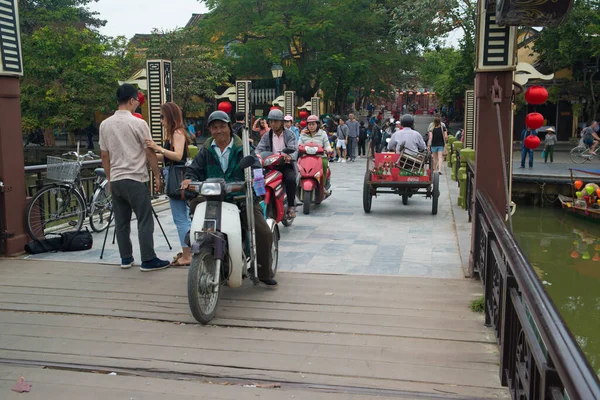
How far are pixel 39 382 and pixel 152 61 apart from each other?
28.7 feet

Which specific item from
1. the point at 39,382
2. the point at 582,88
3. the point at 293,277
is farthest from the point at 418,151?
the point at 582,88

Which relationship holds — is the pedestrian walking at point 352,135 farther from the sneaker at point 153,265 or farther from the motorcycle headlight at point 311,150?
the sneaker at point 153,265

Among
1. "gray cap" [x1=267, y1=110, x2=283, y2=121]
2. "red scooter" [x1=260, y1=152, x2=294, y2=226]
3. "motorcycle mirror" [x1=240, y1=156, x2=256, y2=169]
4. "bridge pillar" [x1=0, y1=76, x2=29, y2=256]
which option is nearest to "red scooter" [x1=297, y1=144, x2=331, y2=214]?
"gray cap" [x1=267, y1=110, x2=283, y2=121]

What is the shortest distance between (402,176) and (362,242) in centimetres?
282

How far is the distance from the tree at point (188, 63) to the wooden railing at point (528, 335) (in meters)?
27.9

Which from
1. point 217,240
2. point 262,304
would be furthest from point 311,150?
point 217,240

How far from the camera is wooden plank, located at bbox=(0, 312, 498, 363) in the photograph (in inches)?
167

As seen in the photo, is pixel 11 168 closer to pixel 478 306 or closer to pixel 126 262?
pixel 126 262

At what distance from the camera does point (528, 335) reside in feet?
9.16

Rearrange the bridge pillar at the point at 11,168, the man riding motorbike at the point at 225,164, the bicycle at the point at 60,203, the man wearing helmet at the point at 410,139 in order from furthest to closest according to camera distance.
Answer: the man wearing helmet at the point at 410,139 → the bicycle at the point at 60,203 → the bridge pillar at the point at 11,168 → the man riding motorbike at the point at 225,164

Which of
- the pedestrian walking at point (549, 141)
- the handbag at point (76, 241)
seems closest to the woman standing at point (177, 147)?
the handbag at point (76, 241)

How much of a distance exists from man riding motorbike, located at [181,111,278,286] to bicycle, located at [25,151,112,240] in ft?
9.07

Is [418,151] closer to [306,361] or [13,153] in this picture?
[13,153]

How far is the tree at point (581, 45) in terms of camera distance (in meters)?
28.3
